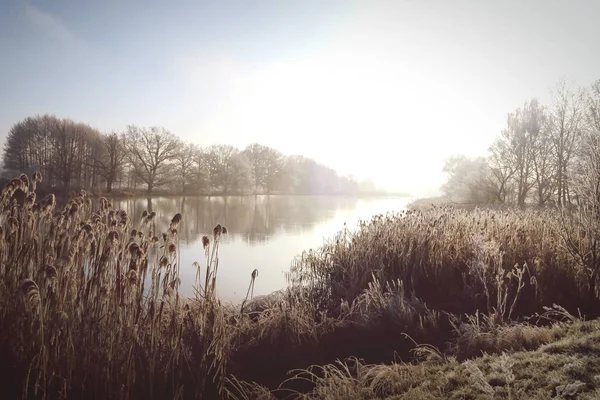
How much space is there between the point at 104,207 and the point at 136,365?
5.26 feet

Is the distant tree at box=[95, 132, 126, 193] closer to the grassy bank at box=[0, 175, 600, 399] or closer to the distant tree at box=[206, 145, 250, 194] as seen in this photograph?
the distant tree at box=[206, 145, 250, 194]

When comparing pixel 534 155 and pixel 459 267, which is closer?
pixel 459 267

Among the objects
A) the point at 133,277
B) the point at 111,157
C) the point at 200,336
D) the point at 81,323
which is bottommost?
the point at 200,336

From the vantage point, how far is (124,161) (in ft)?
126

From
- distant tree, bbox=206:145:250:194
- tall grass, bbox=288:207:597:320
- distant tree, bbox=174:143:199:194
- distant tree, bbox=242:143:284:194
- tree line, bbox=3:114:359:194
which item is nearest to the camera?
tall grass, bbox=288:207:597:320

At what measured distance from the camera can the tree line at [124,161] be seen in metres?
34.6

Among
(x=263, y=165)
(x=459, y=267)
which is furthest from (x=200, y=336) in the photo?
(x=263, y=165)

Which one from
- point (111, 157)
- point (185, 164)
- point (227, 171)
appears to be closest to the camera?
point (111, 157)

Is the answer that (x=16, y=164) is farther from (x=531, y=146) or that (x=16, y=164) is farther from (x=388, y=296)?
(x=531, y=146)

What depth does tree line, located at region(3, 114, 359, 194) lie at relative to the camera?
3459 centimetres

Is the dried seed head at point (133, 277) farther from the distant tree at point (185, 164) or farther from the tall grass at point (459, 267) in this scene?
the distant tree at point (185, 164)

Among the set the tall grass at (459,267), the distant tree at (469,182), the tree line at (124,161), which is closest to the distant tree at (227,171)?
the tree line at (124,161)

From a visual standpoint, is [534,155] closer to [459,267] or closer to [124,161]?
[459,267]

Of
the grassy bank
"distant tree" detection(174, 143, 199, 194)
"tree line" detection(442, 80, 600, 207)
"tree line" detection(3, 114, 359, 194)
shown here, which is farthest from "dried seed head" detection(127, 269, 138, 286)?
"distant tree" detection(174, 143, 199, 194)
